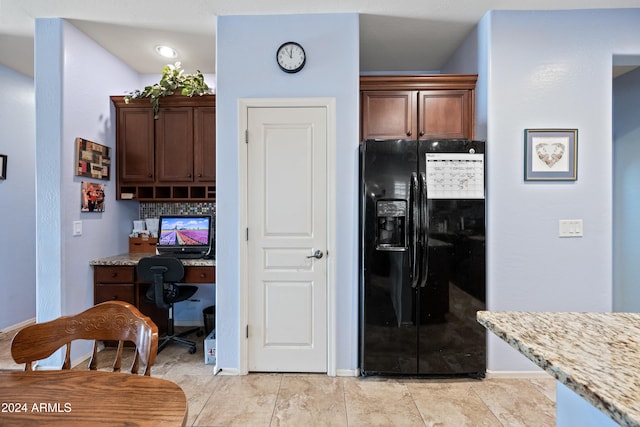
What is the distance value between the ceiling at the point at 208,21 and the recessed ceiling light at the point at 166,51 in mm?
58

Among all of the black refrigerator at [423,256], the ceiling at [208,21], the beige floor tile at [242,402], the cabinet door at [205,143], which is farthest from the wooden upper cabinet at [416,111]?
the beige floor tile at [242,402]

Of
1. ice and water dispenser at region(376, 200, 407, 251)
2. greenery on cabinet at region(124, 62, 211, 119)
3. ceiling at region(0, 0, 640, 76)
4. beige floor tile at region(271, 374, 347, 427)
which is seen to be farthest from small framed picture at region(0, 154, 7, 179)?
ice and water dispenser at region(376, 200, 407, 251)

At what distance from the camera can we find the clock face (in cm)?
255

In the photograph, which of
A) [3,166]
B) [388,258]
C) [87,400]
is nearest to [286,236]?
[388,258]

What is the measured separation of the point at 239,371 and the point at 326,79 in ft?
7.92

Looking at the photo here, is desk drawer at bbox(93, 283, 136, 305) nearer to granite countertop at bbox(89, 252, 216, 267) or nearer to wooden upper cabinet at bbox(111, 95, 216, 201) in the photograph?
granite countertop at bbox(89, 252, 216, 267)

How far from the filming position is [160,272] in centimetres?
265

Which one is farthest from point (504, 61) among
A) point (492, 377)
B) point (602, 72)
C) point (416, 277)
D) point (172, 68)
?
point (172, 68)

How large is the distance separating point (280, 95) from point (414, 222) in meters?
1.44

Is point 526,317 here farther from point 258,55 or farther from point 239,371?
point 258,55

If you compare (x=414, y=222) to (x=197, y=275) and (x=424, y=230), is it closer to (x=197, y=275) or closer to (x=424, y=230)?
(x=424, y=230)

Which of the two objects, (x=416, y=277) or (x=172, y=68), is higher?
(x=172, y=68)

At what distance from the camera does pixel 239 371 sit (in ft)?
8.30

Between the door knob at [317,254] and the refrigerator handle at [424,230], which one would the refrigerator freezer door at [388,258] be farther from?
the door knob at [317,254]
